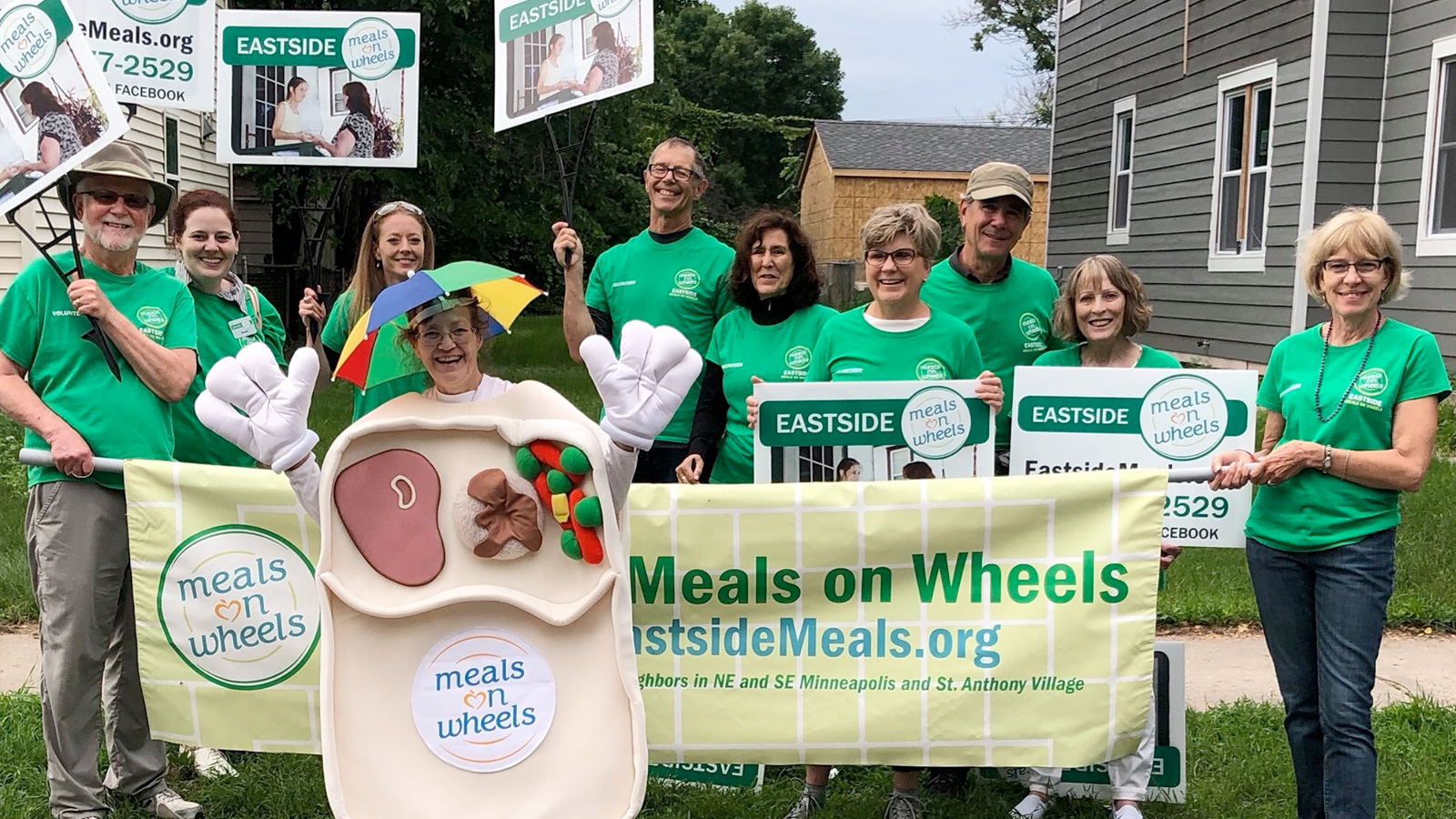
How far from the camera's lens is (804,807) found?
12.5ft

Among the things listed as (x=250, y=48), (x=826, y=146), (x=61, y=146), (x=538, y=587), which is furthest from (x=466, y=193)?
(x=826, y=146)

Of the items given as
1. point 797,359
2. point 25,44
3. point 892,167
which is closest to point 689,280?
point 797,359

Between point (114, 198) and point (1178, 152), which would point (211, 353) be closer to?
point (114, 198)

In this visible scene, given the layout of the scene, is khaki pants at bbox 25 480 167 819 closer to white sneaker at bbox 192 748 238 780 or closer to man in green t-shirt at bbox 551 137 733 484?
white sneaker at bbox 192 748 238 780

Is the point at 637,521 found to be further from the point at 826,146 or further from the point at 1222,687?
the point at 826,146

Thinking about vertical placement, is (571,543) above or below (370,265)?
below

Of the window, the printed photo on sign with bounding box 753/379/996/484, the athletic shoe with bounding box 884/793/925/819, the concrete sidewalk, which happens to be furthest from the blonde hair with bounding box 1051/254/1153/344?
the window

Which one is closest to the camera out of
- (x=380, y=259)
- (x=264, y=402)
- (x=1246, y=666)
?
(x=264, y=402)

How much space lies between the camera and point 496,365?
54.2 feet

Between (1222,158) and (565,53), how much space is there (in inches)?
424

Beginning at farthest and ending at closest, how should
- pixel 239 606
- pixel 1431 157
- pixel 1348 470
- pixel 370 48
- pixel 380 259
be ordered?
pixel 1431 157, pixel 370 48, pixel 380 259, pixel 239 606, pixel 1348 470

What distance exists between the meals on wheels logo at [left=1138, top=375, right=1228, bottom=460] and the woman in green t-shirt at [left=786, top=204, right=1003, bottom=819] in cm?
48

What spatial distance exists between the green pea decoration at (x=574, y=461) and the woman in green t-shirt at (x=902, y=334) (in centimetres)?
124

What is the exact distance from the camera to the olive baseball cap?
3.94 metres
